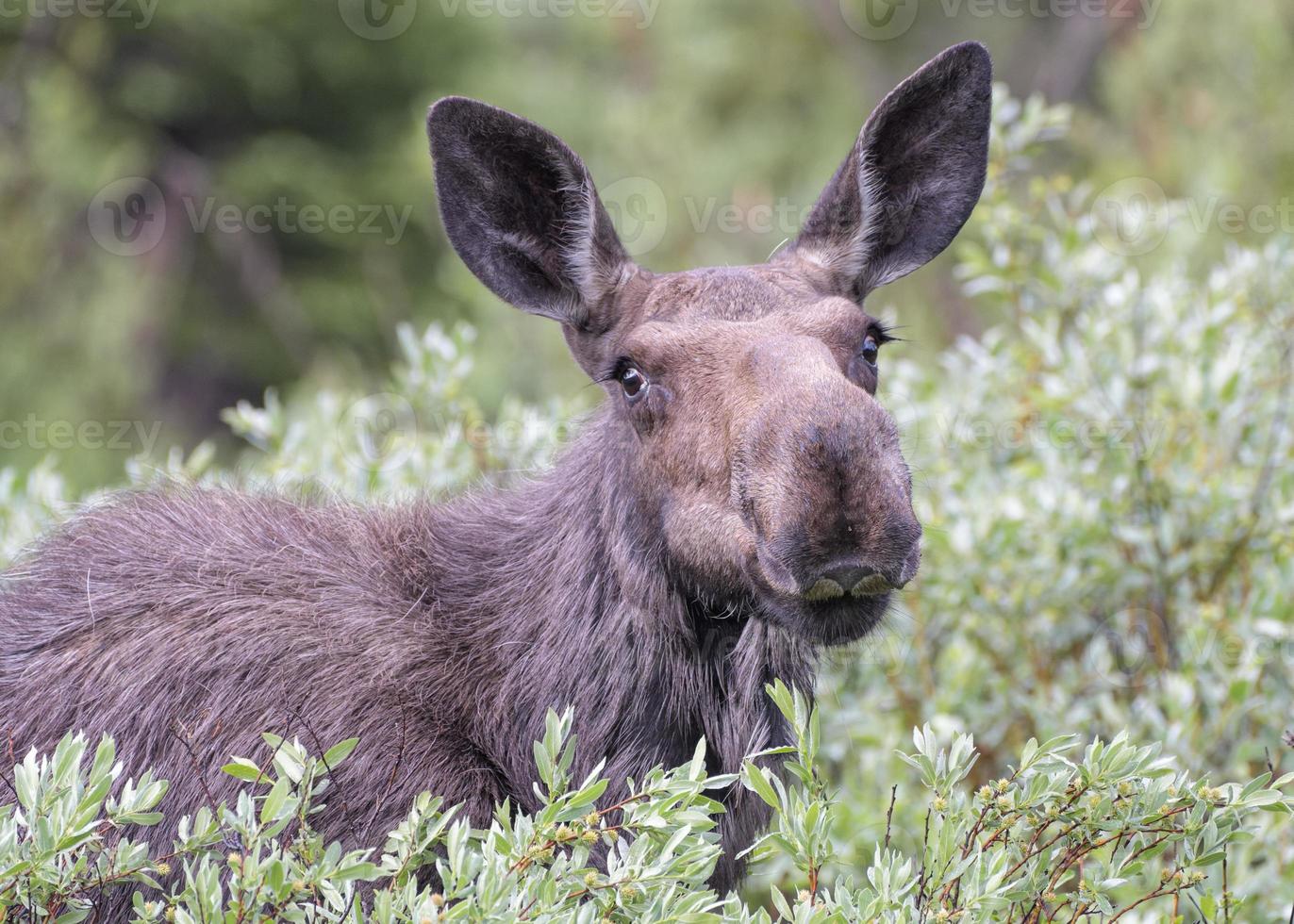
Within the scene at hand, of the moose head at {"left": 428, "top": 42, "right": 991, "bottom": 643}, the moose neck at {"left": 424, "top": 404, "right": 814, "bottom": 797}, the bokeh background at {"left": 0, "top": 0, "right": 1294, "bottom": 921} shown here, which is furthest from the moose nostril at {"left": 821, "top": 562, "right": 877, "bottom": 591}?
the bokeh background at {"left": 0, "top": 0, "right": 1294, "bottom": 921}

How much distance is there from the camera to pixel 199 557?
14.8 feet

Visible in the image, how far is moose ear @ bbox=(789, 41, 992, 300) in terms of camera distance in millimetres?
4762

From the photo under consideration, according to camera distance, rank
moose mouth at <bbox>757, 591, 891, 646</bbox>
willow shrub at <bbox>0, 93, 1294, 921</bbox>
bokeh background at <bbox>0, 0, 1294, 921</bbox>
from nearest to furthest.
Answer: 1. moose mouth at <bbox>757, 591, 891, 646</bbox>
2. willow shrub at <bbox>0, 93, 1294, 921</bbox>
3. bokeh background at <bbox>0, 0, 1294, 921</bbox>

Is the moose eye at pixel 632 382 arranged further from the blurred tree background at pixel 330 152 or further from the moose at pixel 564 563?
the blurred tree background at pixel 330 152

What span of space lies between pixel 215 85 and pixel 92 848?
17122 millimetres

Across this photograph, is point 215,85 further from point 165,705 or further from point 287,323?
point 165,705

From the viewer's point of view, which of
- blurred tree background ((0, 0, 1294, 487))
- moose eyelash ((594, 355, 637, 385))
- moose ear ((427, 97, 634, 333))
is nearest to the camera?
moose eyelash ((594, 355, 637, 385))

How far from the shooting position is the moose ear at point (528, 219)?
15.0 feet

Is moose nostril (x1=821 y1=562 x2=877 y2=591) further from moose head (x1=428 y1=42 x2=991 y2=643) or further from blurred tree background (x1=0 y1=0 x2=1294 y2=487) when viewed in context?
blurred tree background (x1=0 y1=0 x2=1294 y2=487)

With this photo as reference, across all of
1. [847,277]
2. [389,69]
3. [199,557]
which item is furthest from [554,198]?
[389,69]

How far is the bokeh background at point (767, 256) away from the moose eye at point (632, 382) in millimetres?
1225

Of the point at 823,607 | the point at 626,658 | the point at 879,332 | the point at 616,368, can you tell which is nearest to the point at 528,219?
the point at 616,368

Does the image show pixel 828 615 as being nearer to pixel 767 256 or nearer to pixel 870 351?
pixel 870 351

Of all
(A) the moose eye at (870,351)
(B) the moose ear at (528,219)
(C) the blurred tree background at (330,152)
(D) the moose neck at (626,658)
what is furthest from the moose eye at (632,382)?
(C) the blurred tree background at (330,152)
